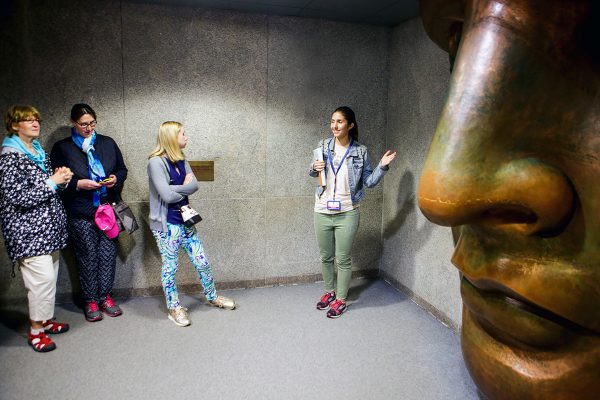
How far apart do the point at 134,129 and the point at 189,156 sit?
1.61ft

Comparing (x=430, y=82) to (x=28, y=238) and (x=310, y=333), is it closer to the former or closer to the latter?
(x=310, y=333)

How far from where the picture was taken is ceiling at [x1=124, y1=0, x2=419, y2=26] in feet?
10.0

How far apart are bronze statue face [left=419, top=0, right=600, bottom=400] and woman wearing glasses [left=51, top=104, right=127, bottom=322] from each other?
118 inches

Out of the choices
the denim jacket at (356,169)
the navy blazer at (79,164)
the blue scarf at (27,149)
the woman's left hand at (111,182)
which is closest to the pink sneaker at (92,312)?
the navy blazer at (79,164)

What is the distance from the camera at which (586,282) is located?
0.48 metres

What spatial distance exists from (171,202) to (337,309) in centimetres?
155

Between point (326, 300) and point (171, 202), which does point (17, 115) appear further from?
point (326, 300)

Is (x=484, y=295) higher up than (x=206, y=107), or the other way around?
(x=206, y=107)

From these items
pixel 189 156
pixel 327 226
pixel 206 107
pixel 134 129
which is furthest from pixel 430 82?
pixel 134 129

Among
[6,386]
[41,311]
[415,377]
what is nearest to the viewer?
[6,386]

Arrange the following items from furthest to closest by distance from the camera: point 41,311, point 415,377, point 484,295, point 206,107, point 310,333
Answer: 1. point 206,107
2. point 310,333
3. point 41,311
4. point 415,377
5. point 484,295

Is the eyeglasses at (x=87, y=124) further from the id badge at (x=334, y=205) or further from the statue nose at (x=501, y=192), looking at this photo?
the statue nose at (x=501, y=192)

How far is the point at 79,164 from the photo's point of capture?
295cm

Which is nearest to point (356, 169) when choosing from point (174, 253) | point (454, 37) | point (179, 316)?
point (174, 253)
